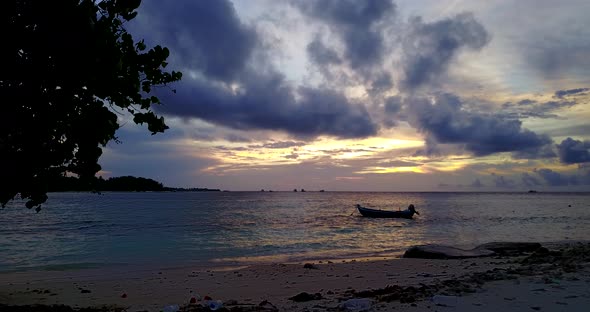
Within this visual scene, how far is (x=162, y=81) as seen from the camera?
6824mm

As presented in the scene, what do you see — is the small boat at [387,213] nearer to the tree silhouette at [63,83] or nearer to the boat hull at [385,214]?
the boat hull at [385,214]

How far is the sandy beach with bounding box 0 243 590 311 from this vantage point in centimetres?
827

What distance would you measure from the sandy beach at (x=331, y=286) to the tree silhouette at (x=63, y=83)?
439 centimetres

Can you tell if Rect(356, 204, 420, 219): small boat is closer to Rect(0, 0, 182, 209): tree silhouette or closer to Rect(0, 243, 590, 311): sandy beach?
Rect(0, 243, 590, 311): sandy beach

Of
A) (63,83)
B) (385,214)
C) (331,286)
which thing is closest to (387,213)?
(385,214)

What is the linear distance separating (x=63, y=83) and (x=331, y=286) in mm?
9239

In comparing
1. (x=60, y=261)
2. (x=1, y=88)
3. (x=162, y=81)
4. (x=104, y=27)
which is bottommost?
(x=60, y=261)

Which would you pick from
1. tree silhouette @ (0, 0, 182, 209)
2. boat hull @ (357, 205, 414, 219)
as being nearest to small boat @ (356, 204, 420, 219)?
boat hull @ (357, 205, 414, 219)

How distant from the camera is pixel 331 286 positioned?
1229 centimetres

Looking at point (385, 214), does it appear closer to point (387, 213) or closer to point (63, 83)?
point (387, 213)

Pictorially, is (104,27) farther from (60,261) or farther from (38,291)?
(60,261)

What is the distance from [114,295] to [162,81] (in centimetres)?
787

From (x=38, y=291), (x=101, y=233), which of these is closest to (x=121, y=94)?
(x=38, y=291)

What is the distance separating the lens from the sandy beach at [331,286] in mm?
8266
